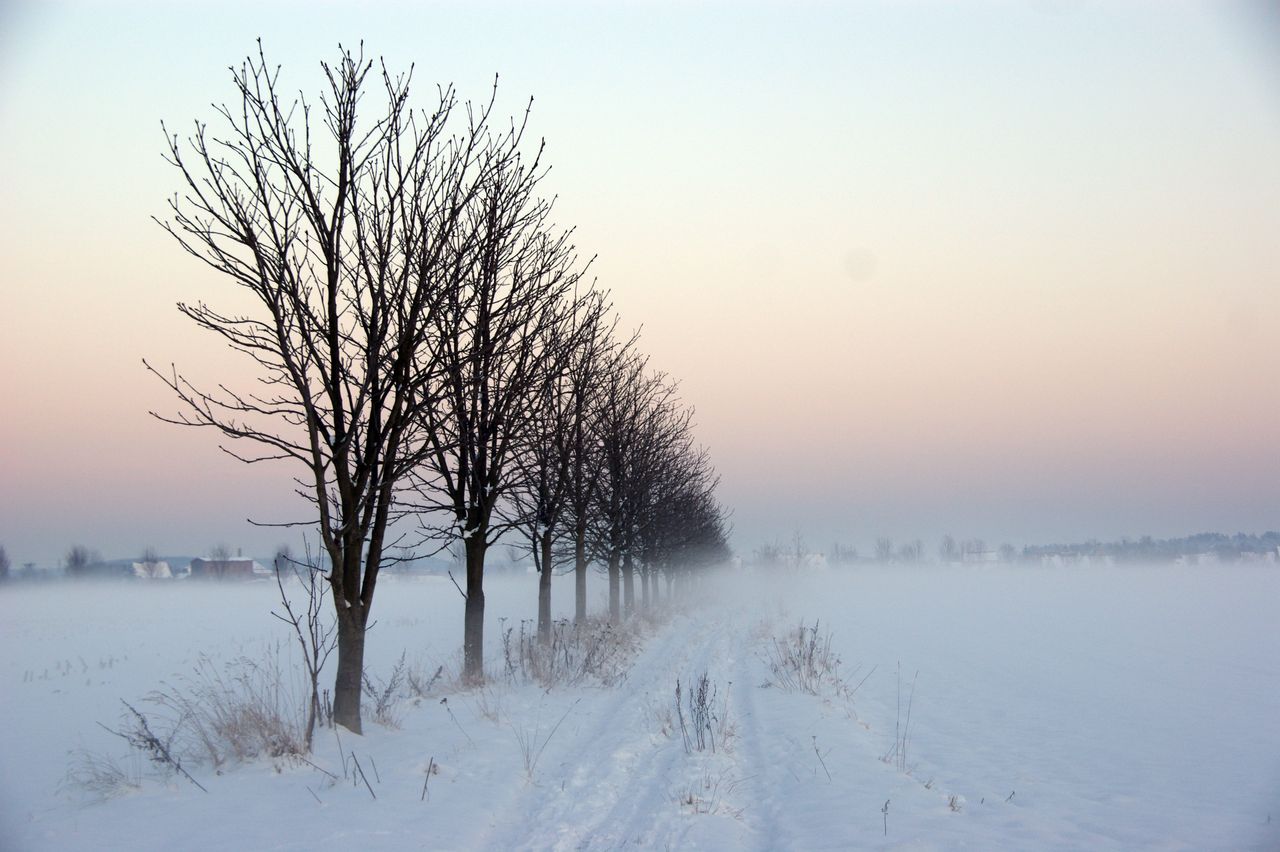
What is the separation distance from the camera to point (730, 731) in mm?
8422

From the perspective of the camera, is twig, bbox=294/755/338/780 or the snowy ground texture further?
twig, bbox=294/755/338/780

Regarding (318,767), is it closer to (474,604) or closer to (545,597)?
(474,604)

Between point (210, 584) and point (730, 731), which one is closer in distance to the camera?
point (730, 731)

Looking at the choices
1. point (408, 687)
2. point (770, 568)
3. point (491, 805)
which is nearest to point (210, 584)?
point (770, 568)

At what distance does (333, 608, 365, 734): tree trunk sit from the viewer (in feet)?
21.9

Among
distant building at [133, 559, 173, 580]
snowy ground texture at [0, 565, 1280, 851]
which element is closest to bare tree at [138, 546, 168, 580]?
distant building at [133, 559, 173, 580]

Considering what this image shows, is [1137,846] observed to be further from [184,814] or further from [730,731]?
[184,814]

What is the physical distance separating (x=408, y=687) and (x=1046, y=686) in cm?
1271

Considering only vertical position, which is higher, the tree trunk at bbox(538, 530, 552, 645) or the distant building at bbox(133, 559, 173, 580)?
the tree trunk at bbox(538, 530, 552, 645)

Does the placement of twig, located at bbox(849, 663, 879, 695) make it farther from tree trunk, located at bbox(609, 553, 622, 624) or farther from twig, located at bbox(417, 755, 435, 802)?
twig, located at bbox(417, 755, 435, 802)

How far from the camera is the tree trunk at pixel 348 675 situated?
666 cm

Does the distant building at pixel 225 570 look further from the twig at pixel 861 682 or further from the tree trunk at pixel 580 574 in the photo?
the twig at pixel 861 682

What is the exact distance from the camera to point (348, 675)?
6.75 m

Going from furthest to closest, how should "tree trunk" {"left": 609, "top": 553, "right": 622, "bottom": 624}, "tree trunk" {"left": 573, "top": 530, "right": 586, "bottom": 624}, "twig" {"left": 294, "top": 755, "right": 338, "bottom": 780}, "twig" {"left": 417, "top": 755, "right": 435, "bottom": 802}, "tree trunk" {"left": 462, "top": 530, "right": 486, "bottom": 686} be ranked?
1. "tree trunk" {"left": 609, "top": 553, "right": 622, "bottom": 624}
2. "tree trunk" {"left": 573, "top": 530, "right": 586, "bottom": 624}
3. "tree trunk" {"left": 462, "top": 530, "right": 486, "bottom": 686}
4. "twig" {"left": 294, "top": 755, "right": 338, "bottom": 780}
5. "twig" {"left": 417, "top": 755, "right": 435, "bottom": 802}
